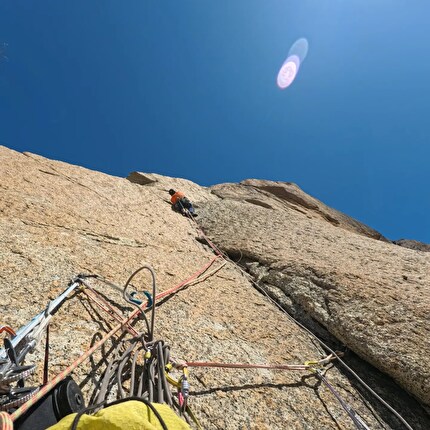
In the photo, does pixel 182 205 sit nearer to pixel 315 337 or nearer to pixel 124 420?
pixel 315 337

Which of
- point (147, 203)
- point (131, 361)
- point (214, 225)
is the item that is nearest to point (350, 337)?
point (131, 361)

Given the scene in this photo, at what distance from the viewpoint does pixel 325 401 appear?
2.38 metres

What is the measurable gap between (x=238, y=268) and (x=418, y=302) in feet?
7.39

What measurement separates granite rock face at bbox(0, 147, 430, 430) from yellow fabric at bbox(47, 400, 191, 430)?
0.91 m

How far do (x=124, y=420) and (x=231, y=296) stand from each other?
8.63 ft

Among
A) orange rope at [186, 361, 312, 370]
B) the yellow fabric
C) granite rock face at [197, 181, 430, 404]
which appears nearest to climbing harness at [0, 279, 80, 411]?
the yellow fabric

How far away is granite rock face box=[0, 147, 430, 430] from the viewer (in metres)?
2.21

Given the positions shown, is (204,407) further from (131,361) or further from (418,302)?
(418,302)

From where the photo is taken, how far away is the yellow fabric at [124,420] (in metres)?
1.02

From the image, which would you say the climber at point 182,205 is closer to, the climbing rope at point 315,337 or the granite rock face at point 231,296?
the granite rock face at point 231,296

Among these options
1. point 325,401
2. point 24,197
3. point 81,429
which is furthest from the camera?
point 24,197

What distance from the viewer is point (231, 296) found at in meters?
3.60

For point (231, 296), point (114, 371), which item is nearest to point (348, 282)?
point (231, 296)

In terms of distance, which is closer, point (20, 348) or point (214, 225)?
point (20, 348)
